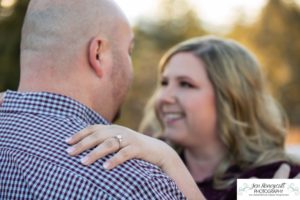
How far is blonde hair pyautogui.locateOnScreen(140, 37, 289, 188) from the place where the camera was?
11.4 feet

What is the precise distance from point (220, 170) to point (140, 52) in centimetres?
983

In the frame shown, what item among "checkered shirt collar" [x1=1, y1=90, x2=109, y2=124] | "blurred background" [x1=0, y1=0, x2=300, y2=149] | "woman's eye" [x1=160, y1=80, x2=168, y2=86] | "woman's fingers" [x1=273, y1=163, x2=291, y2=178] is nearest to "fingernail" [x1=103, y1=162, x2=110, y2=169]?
"checkered shirt collar" [x1=1, y1=90, x2=109, y2=124]

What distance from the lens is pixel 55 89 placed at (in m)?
1.92

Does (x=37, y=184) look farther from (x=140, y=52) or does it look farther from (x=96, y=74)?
(x=140, y=52)

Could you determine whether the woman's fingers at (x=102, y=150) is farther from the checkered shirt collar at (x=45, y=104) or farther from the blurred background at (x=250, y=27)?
the blurred background at (x=250, y=27)

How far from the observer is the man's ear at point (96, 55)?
1976 mm

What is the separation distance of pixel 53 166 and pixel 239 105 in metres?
2.05

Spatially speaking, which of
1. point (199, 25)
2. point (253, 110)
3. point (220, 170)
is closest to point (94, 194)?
point (220, 170)

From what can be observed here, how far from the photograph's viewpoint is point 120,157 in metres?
1.77

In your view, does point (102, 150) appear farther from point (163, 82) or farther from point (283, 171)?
point (163, 82)

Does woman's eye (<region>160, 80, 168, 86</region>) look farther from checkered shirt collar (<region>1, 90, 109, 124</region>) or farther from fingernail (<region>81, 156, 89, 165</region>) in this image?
fingernail (<region>81, 156, 89, 165</region>)

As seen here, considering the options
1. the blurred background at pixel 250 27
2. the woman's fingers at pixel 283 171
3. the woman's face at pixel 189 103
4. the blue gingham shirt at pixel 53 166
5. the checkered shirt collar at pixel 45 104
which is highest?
the checkered shirt collar at pixel 45 104

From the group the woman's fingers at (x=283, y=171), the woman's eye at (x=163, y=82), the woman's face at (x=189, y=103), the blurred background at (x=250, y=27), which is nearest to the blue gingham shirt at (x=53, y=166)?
the woman's fingers at (x=283, y=171)

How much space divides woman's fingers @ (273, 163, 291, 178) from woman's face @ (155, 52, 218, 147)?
0.62 m
